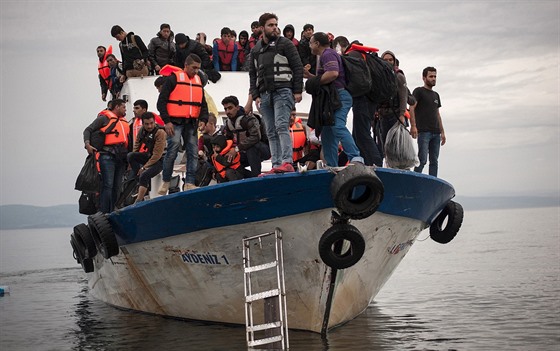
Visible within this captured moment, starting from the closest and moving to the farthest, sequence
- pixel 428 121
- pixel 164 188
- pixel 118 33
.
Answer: pixel 164 188
pixel 428 121
pixel 118 33

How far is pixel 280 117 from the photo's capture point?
8.96 meters

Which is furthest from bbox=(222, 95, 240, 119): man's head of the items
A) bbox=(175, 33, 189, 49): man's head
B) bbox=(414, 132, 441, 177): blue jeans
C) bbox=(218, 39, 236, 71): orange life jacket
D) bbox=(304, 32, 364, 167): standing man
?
bbox=(218, 39, 236, 71): orange life jacket

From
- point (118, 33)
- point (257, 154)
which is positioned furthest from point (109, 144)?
point (257, 154)

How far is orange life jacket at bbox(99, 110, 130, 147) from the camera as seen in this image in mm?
12891

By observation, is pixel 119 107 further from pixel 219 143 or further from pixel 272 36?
pixel 272 36

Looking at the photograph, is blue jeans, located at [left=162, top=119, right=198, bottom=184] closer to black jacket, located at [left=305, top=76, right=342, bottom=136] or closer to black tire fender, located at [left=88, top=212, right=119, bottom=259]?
black tire fender, located at [left=88, top=212, right=119, bottom=259]

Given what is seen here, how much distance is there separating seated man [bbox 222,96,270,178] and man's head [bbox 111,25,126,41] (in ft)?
14.8

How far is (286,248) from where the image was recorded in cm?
905

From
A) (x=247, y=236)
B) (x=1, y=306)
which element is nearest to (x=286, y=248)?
(x=247, y=236)

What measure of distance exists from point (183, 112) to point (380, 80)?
278 cm

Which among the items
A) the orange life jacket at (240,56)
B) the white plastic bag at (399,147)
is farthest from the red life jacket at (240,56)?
the white plastic bag at (399,147)

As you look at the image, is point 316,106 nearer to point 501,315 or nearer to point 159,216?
point 159,216

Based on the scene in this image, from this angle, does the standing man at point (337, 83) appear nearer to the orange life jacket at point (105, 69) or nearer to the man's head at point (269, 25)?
the man's head at point (269, 25)

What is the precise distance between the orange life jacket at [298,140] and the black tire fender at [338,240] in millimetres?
2954
